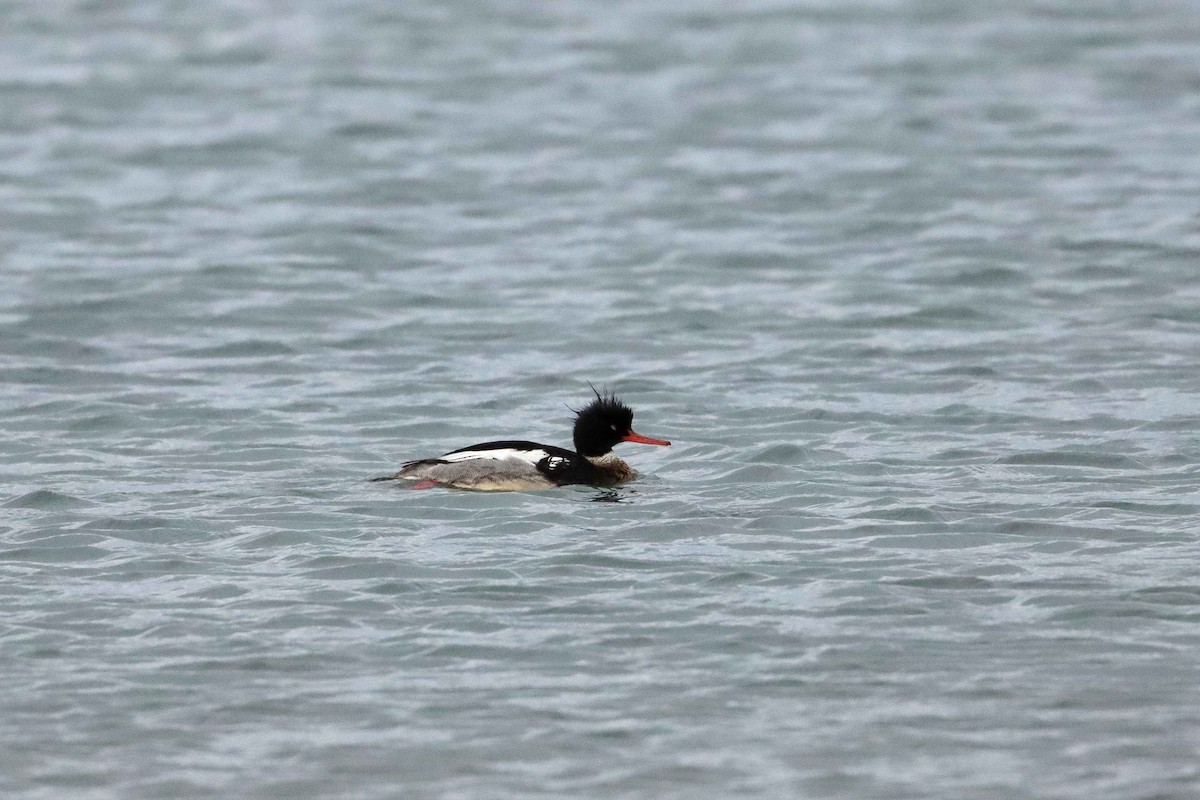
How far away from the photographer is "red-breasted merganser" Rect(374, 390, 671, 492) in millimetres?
14039

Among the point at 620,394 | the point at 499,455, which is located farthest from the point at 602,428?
the point at 620,394

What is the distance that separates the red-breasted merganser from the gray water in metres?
0.16

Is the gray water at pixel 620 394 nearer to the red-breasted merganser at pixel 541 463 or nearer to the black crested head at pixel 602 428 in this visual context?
the red-breasted merganser at pixel 541 463

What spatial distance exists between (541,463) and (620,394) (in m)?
3.18

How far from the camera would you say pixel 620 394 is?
17359mm

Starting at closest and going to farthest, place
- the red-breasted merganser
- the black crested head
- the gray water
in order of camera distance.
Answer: the gray water → the red-breasted merganser → the black crested head

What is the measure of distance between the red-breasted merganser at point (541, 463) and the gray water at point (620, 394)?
0.53ft

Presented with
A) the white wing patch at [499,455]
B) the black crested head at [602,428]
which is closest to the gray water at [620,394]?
the white wing patch at [499,455]

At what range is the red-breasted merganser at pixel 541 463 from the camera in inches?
553

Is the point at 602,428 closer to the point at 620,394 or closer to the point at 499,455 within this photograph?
the point at 499,455

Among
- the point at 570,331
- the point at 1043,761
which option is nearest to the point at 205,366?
the point at 570,331

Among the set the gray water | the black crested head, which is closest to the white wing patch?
the gray water

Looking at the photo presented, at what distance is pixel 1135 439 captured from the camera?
50.5 ft

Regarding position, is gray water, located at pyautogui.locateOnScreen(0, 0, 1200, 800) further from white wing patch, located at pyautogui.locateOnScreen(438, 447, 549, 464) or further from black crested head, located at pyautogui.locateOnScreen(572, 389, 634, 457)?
black crested head, located at pyautogui.locateOnScreen(572, 389, 634, 457)
